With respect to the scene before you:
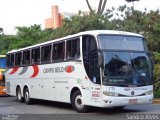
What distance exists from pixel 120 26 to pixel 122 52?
16.3 m

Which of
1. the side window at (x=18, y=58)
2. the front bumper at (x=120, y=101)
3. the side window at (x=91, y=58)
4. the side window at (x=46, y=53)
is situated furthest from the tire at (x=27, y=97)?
the front bumper at (x=120, y=101)

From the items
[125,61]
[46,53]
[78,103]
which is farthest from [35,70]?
[125,61]

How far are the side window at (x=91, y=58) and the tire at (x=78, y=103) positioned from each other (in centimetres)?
117

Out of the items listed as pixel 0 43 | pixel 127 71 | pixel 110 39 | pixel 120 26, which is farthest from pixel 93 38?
pixel 0 43

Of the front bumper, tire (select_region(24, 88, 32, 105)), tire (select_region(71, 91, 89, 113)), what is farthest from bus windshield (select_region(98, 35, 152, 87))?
tire (select_region(24, 88, 32, 105))

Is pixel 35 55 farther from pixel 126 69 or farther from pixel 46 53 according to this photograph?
pixel 126 69

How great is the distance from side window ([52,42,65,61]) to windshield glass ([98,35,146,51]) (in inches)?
106

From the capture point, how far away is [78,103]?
16.1m

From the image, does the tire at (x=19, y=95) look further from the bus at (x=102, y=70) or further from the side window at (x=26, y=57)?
the bus at (x=102, y=70)

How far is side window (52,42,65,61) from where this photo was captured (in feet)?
57.2

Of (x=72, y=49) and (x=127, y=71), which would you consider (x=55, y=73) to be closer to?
(x=72, y=49)

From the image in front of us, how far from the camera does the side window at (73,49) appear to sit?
16.2 metres

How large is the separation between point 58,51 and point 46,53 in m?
1.47

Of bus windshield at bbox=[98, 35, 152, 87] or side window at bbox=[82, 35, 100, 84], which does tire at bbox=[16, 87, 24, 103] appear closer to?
side window at bbox=[82, 35, 100, 84]
